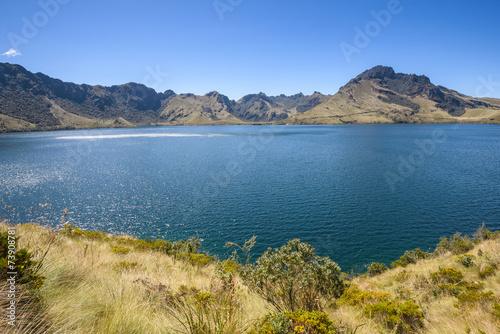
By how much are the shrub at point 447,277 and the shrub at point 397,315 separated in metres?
8.90

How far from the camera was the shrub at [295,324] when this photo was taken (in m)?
4.76

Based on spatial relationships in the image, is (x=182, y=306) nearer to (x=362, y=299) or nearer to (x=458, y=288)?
(x=362, y=299)

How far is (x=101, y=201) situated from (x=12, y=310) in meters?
49.0

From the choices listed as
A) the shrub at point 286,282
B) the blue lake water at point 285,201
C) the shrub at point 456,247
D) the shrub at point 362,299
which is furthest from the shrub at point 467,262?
the shrub at point 286,282

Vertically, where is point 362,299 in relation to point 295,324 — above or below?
below

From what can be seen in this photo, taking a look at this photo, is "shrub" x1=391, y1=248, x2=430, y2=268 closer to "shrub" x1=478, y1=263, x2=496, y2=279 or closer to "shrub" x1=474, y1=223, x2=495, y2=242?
"shrub" x1=474, y1=223, x2=495, y2=242

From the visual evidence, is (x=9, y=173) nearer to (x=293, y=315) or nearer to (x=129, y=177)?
(x=129, y=177)

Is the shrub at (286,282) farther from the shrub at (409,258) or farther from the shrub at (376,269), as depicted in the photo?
the shrub at (409,258)

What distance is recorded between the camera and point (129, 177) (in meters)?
63.3

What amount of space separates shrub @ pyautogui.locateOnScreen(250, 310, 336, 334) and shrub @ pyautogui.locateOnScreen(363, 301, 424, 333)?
5.29m

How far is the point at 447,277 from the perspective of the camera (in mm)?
16188

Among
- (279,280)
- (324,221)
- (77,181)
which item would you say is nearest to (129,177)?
(77,181)

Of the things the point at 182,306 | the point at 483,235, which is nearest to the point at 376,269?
the point at 483,235

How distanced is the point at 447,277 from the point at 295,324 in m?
17.6
